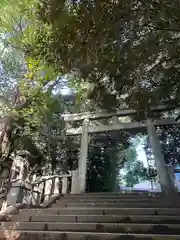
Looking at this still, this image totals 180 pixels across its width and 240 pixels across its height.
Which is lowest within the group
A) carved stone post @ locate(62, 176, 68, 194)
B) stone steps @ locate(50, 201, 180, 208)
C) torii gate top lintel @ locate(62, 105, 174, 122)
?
stone steps @ locate(50, 201, 180, 208)

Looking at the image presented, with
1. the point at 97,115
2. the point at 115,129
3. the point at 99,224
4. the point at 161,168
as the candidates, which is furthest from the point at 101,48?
the point at 115,129

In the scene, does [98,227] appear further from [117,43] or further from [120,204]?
[117,43]

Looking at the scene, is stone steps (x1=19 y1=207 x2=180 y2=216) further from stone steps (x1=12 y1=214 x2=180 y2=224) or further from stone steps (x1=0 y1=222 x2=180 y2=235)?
stone steps (x1=0 y1=222 x2=180 y2=235)

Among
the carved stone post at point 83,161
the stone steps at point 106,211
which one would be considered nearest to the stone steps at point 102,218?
the stone steps at point 106,211

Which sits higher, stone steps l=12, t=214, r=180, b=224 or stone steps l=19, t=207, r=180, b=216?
stone steps l=19, t=207, r=180, b=216

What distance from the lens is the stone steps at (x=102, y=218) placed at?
11.4ft

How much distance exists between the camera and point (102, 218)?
374cm

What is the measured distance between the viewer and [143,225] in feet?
10.5

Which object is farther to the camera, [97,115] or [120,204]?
[97,115]

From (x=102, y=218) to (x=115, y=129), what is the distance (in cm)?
466

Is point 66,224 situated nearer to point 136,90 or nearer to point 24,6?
point 136,90

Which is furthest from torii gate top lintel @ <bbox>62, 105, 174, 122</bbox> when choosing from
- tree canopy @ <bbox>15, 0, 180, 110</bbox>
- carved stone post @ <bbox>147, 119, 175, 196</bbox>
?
tree canopy @ <bbox>15, 0, 180, 110</bbox>

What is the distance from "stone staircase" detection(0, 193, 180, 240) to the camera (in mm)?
3031

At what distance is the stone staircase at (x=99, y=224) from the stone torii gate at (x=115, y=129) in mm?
1689
